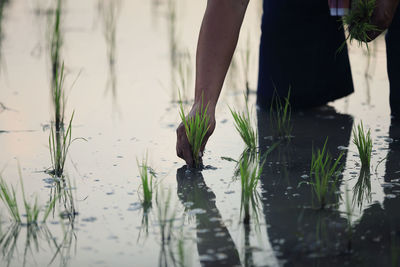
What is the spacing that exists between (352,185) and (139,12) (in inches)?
140

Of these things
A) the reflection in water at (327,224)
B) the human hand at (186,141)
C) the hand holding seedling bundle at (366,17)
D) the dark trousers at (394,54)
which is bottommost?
the reflection in water at (327,224)

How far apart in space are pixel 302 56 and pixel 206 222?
145 centimetres

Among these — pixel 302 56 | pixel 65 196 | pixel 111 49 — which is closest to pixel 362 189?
pixel 65 196

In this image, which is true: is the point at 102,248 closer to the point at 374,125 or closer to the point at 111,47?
the point at 374,125

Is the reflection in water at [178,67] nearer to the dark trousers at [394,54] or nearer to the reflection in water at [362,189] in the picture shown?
the dark trousers at [394,54]

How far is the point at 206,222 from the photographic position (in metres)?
2.29

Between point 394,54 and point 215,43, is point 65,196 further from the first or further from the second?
point 394,54

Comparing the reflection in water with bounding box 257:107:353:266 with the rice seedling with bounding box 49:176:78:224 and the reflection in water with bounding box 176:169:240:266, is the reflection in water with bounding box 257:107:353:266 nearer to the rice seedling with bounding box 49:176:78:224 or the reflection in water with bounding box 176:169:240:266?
the reflection in water with bounding box 176:169:240:266

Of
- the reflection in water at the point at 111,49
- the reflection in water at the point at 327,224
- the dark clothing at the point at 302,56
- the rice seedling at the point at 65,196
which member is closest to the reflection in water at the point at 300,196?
the reflection in water at the point at 327,224

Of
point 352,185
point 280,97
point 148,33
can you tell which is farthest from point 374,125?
point 148,33

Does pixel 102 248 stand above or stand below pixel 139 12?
below

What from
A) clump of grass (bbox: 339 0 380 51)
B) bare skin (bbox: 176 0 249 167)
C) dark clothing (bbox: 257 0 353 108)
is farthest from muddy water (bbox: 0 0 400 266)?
clump of grass (bbox: 339 0 380 51)

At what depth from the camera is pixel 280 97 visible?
11.6 feet

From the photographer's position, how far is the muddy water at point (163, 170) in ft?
6.91
